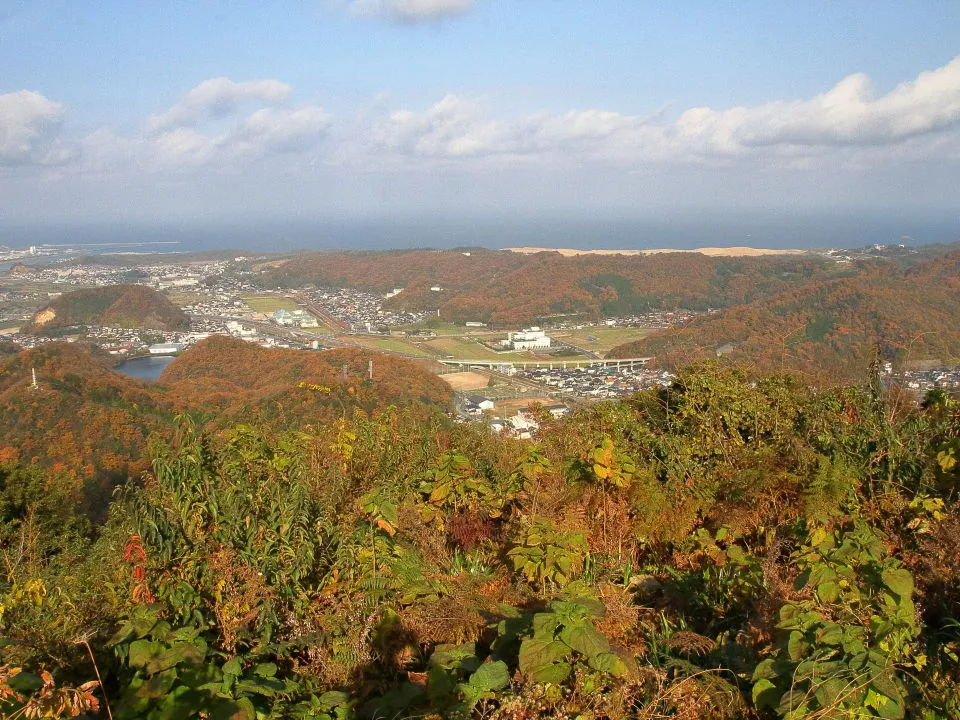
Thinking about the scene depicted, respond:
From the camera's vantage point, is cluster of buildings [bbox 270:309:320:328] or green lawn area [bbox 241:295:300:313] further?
green lawn area [bbox 241:295:300:313]

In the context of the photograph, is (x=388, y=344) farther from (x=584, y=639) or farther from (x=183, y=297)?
(x=584, y=639)

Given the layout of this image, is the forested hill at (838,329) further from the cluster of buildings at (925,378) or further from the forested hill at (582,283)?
the forested hill at (582,283)

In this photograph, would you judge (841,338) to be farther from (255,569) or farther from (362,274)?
(362,274)

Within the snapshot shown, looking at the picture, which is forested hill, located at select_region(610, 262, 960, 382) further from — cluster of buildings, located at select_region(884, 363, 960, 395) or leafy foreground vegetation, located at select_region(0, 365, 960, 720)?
leafy foreground vegetation, located at select_region(0, 365, 960, 720)

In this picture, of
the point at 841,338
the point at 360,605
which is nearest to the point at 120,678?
the point at 360,605

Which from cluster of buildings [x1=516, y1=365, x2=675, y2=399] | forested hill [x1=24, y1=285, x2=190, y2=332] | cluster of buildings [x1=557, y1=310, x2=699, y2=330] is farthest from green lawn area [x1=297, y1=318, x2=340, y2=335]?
cluster of buildings [x1=516, y1=365, x2=675, y2=399]

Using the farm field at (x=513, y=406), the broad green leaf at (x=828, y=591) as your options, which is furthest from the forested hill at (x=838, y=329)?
the broad green leaf at (x=828, y=591)
